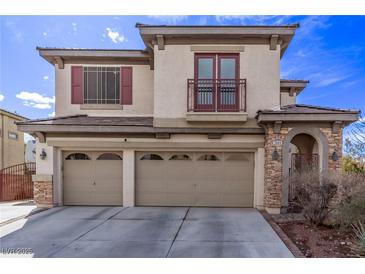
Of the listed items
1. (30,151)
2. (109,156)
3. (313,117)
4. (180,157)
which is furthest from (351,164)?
(30,151)

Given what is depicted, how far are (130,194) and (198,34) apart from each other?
7.34 m

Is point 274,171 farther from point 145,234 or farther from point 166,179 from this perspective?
point 145,234

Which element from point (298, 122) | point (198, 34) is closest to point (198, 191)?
point (298, 122)

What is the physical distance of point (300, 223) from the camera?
792 centimetres

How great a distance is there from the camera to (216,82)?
10.1m

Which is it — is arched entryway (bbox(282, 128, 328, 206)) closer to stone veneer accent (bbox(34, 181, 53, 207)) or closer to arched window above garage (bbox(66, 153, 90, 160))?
arched window above garage (bbox(66, 153, 90, 160))

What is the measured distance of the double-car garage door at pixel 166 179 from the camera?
34.2 ft

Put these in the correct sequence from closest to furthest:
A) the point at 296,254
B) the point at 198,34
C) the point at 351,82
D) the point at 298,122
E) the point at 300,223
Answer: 1. the point at 296,254
2. the point at 300,223
3. the point at 298,122
4. the point at 198,34
5. the point at 351,82

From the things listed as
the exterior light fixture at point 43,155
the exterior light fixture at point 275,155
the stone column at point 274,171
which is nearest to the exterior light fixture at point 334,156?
the stone column at point 274,171

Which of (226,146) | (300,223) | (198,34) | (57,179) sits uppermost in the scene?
(198,34)

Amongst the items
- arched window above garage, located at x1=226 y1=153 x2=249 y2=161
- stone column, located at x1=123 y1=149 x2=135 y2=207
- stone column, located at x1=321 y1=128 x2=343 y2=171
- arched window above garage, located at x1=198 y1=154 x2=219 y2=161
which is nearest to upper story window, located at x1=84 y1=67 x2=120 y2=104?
stone column, located at x1=123 y1=149 x2=135 y2=207

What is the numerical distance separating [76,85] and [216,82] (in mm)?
6809

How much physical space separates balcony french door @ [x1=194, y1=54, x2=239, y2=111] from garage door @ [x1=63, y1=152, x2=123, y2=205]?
452 cm
